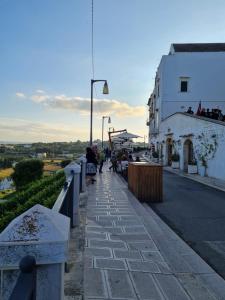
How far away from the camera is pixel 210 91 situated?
1363 inches

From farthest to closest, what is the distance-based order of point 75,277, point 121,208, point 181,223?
1. point 121,208
2. point 181,223
3. point 75,277

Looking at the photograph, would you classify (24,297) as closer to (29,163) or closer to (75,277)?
(75,277)

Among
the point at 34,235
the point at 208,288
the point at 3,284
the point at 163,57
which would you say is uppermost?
the point at 163,57

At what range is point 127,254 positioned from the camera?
545 cm

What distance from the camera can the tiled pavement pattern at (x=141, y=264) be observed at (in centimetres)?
412

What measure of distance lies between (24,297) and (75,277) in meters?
2.80

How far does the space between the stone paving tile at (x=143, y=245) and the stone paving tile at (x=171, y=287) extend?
1151 millimetres

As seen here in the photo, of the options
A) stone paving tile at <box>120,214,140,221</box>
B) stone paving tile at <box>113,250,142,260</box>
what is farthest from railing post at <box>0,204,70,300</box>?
stone paving tile at <box>120,214,140,221</box>

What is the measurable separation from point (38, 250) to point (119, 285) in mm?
2596

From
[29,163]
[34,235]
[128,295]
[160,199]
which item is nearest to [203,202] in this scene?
[160,199]

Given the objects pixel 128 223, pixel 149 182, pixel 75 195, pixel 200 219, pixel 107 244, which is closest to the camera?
pixel 107 244

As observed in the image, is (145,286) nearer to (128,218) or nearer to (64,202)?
(64,202)

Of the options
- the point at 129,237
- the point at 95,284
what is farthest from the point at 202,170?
the point at 95,284

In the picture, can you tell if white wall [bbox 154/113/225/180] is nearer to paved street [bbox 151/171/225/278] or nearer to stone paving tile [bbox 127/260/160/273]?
paved street [bbox 151/171/225/278]
